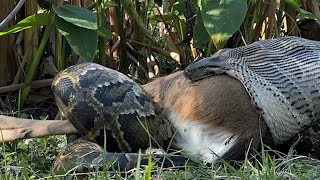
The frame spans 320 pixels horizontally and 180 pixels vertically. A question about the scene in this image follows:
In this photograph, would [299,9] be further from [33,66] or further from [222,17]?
[33,66]

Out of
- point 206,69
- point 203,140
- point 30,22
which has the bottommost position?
point 203,140

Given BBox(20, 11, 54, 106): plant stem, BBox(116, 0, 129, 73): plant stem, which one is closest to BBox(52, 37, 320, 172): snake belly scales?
BBox(20, 11, 54, 106): plant stem

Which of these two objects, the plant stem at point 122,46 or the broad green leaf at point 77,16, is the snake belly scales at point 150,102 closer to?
the broad green leaf at point 77,16

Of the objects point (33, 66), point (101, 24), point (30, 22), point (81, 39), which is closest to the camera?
point (81, 39)

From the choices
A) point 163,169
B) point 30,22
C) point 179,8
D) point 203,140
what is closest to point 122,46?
point 179,8

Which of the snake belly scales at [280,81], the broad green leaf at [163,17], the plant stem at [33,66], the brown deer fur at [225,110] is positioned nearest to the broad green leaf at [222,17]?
the snake belly scales at [280,81]

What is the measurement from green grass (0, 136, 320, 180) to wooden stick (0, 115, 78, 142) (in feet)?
0.24

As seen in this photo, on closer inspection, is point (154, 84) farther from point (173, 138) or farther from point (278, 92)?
point (278, 92)

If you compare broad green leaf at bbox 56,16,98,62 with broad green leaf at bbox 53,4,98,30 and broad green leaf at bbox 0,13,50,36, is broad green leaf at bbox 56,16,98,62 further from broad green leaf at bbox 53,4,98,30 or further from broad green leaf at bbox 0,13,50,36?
broad green leaf at bbox 0,13,50,36

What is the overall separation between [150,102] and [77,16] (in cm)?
49

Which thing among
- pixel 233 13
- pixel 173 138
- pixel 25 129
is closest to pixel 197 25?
pixel 233 13

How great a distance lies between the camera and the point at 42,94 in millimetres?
3459

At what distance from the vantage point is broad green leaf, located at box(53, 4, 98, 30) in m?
2.74

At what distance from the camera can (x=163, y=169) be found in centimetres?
222
